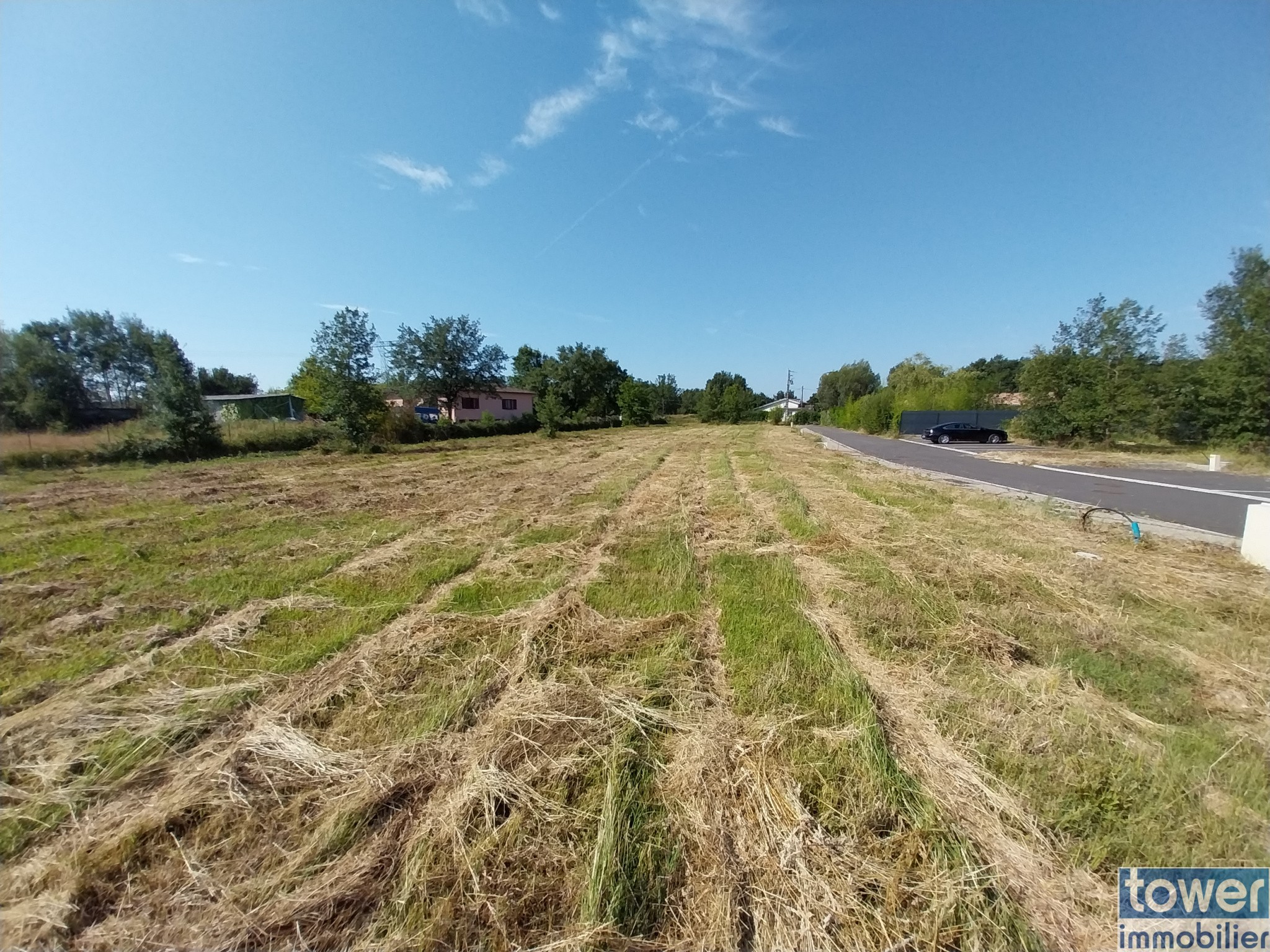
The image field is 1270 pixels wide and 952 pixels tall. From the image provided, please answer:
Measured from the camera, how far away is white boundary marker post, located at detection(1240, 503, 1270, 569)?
5754 mm

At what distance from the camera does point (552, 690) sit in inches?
126

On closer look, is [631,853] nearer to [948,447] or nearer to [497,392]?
[948,447]

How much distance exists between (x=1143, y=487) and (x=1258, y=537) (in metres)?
8.28

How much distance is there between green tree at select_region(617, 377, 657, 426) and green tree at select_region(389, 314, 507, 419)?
1779cm

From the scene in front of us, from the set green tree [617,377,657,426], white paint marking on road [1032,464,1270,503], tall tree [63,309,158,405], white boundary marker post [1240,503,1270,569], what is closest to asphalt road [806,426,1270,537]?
white paint marking on road [1032,464,1270,503]

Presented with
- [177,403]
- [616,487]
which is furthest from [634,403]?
[616,487]

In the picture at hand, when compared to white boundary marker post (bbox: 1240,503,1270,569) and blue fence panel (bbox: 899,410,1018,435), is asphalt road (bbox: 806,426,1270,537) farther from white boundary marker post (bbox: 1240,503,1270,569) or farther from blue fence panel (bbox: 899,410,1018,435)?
blue fence panel (bbox: 899,410,1018,435)

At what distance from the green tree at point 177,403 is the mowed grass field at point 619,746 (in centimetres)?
1587

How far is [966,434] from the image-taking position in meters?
30.6

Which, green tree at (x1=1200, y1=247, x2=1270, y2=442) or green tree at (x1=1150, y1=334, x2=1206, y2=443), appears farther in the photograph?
green tree at (x1=1150, y1=334, x2=1206, y2=443)

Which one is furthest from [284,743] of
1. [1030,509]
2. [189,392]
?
[189,392]

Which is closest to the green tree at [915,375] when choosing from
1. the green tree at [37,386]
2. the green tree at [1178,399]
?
the green tree at [1178,399]

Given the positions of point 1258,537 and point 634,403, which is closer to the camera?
point 1258,537

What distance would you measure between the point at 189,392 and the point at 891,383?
224ft
